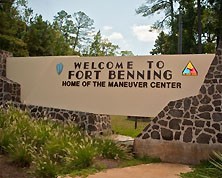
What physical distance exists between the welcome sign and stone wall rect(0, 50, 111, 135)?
Result: 275 mm

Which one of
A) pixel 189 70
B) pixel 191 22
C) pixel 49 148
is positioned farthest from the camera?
pixel 191 22

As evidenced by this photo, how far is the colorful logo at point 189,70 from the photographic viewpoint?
11.1m

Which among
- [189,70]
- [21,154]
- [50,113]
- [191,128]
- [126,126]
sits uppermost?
[189,70]

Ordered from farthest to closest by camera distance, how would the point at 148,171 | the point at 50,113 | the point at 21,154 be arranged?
the point at 50,113
the point at 21,154
the point at 148,171

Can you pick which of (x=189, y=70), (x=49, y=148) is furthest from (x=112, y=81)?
(x=49, y=148)

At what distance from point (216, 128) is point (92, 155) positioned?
357 centimetres

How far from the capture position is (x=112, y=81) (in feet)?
40.6

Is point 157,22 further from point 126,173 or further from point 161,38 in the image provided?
point 126,173

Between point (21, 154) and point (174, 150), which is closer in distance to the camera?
point (21, 154)

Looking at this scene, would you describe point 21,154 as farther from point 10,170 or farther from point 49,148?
point 49,148

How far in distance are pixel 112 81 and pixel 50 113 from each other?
2.83 meters

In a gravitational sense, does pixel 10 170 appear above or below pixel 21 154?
below

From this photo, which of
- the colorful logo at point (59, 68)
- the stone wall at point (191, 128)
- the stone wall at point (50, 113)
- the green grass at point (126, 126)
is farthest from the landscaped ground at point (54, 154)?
the green grass at point (126, 126)

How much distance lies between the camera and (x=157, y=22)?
26672 mm
